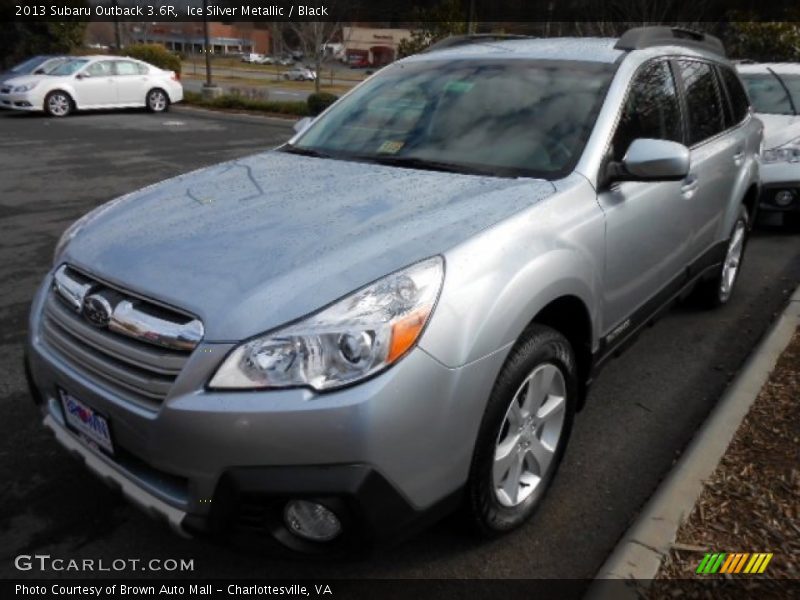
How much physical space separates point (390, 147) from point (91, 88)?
16.6m

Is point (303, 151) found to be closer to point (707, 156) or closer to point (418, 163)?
Result: point (418, 163)

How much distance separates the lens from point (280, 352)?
190 centimetres

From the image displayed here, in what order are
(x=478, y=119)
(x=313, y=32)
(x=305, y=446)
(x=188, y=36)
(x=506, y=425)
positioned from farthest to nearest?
(x=188, y=36)
(x=313, y=32)
(x=478, y=119)
(x=506, y=425)
(x=305, y=446)

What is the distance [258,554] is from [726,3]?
2218cm

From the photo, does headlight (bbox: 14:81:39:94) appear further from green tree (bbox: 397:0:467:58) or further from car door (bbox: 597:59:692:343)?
car door (bbox: 597:59:692:343)

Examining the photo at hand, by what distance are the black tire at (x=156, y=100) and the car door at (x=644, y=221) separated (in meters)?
17.2

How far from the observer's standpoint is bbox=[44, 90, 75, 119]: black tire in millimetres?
16719

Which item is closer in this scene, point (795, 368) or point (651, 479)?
point (651, 479)

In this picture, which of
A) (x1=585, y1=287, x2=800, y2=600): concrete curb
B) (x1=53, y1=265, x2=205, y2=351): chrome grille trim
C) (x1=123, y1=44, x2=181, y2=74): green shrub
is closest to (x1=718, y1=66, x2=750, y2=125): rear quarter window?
(x1=585, y1=287, x2=800, y2=600): concrete curb

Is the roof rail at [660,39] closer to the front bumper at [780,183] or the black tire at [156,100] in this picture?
the front bumper at [780,183]

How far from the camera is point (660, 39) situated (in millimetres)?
3658

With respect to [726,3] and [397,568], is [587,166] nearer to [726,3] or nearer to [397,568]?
[397,568]

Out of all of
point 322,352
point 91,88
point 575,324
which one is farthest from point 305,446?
point 91,88

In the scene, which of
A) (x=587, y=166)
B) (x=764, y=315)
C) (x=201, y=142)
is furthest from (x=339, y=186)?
(x=201, y=142)
